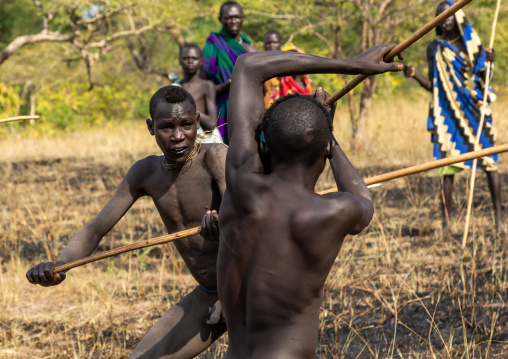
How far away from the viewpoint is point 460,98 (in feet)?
18.7

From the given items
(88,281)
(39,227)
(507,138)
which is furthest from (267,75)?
(507,138)

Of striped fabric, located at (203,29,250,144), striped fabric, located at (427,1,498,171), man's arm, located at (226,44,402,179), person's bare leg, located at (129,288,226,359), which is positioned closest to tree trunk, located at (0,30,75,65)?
striped fabric, located at (203,29,250,144)

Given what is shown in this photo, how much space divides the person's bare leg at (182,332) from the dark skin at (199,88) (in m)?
2.99

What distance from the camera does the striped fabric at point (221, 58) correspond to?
6.05 metres

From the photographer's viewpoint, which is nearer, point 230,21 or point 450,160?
point 450,160

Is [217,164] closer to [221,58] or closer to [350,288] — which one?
[350,288]

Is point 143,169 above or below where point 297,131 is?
below

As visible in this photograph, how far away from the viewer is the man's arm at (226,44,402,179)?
1.98 metres

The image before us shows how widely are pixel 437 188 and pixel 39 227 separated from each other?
402 centimetres

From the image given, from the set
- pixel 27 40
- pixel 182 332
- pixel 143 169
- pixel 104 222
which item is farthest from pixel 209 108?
pixel 27 40

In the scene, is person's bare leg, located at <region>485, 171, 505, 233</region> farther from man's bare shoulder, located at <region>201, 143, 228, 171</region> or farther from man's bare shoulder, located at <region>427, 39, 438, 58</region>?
man's bare shoulder, located at <region>201, 143, 228, 171</region>

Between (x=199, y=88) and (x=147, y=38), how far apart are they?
14.9m

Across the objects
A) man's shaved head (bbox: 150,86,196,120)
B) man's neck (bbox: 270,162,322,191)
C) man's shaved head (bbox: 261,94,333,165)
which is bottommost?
man's neck (bbox: 270,162,322,191)

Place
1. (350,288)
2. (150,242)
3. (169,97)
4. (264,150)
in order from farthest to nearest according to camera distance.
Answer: (350,288) < (169,97) < (150,242) < (264,150)
